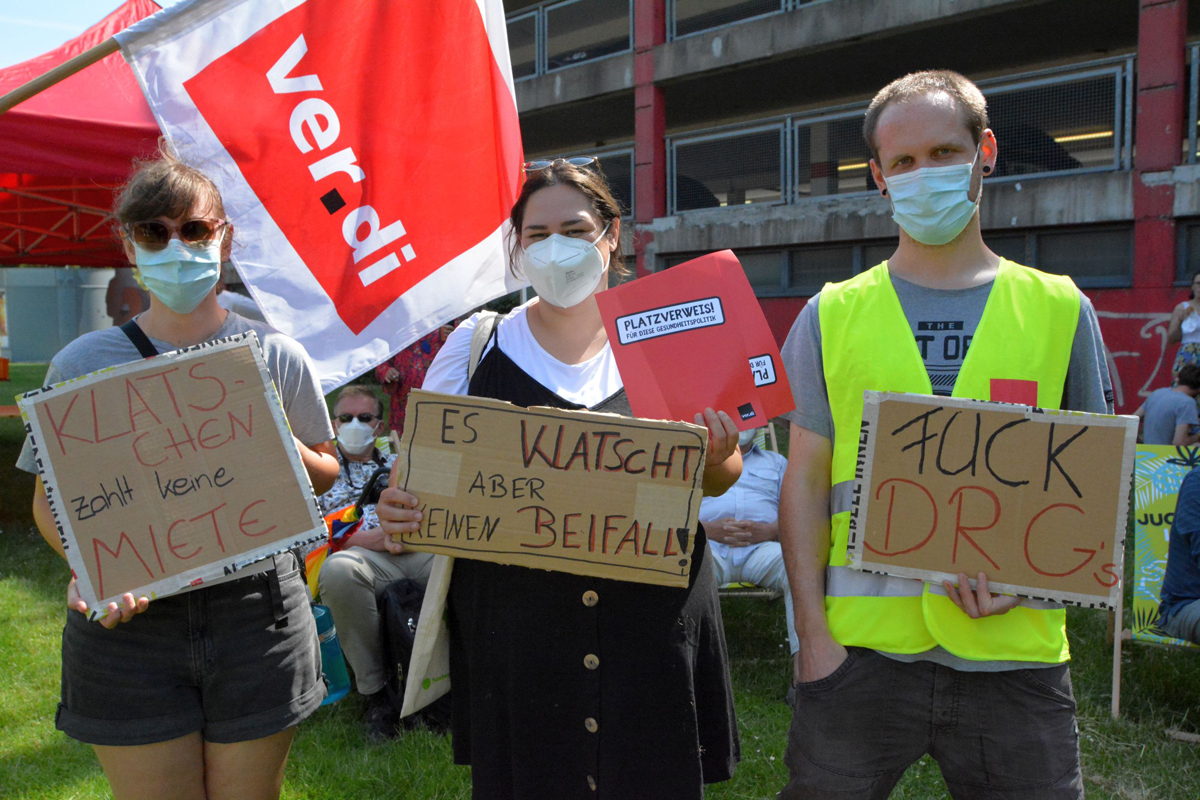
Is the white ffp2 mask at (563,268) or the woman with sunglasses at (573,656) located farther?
the white ffp2 mask at (563,268)

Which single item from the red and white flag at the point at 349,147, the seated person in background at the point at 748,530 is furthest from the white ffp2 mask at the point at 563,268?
the seated person in background at the point at 748,530

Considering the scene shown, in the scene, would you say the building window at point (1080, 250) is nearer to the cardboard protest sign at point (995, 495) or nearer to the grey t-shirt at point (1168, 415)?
the grey t-shirt at point (1168, 415)

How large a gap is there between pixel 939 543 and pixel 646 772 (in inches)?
30.7

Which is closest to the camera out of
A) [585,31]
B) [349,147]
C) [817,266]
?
[349,147]

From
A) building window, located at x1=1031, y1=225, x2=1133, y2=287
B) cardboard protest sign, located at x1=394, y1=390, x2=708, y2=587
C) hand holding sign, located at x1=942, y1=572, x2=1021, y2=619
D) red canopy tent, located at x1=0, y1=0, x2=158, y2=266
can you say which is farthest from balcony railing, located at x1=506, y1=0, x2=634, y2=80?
hand holding sign, located at x1=942, y1=572, x2=1021, y2=619

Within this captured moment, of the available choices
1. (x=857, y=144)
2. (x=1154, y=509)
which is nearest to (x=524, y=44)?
(x=857, y=144)

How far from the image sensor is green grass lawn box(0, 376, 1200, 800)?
332 cm

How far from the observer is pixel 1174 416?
6.80 meters

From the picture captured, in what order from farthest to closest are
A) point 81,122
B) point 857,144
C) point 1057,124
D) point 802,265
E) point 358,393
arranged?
1. point 802,265
2. point 857,144
3. point 1057,124
4. point 358,393
5. point 81,122

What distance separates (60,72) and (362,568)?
2404 mm

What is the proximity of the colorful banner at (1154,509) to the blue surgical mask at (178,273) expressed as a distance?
424 centimetres

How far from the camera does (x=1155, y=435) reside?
6918mm

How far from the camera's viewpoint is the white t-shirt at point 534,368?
1.95 metres

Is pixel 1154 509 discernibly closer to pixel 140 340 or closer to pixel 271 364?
pixel 271 364
